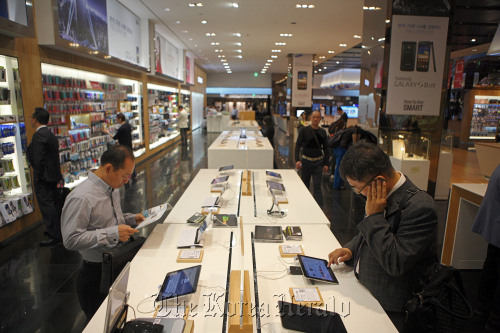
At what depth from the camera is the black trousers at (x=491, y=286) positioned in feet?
8.88

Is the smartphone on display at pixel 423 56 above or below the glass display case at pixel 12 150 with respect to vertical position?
above

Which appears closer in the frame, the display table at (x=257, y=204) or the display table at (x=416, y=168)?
the display table at (x=257, y=204)

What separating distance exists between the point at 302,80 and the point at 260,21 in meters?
7.35

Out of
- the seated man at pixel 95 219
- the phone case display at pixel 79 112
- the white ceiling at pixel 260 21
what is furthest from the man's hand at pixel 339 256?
the white ceiling at pixel 260 21

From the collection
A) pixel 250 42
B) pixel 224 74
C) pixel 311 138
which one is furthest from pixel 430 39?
pixel 224 74

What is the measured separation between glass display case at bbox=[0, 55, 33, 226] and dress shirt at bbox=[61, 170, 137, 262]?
9.83 ft

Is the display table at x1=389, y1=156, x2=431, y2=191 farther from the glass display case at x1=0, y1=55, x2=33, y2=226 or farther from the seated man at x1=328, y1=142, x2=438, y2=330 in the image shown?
the glass display case at x1=0, y1=55, x2=33, y2=226

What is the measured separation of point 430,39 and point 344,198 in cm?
302

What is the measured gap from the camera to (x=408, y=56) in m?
4.80

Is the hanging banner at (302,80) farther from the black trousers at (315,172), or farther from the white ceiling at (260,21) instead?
the black trousers at (315,172)

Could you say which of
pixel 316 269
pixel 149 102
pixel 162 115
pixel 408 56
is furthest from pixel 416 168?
pixel 162 115

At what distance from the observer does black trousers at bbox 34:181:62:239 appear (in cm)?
423

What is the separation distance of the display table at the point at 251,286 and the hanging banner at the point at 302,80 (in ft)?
45.2

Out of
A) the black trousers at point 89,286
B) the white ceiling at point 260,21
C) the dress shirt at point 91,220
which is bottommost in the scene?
the black trousers at point 89,286
